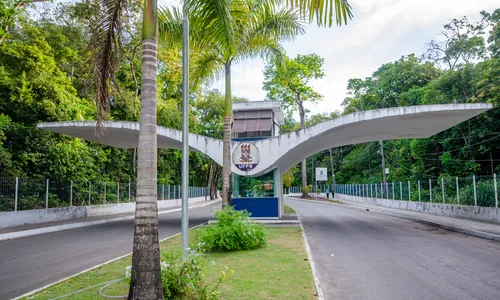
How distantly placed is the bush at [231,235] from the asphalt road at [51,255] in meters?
2.59

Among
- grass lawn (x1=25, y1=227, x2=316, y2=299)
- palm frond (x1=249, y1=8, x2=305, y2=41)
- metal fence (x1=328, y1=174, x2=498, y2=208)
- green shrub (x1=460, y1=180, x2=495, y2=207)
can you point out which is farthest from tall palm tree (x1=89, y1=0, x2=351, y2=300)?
green shrub (x1=460, y1=180, x2=495, y2=207)

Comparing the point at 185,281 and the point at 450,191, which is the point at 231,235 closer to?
the point at 185,281

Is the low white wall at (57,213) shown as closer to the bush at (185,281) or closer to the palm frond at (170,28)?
the palm frond at (170,28)

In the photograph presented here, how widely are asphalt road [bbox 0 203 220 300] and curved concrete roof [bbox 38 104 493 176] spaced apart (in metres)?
5.26

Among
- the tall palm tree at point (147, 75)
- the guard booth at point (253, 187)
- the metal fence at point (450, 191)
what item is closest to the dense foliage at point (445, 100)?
the metal fence at point (450, 191)

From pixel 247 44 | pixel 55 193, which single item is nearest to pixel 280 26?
pixel 247 44

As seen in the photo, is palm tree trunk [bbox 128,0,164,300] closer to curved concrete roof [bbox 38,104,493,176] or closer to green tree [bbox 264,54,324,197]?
curved concrete roof [bbox 38,104,493,176]

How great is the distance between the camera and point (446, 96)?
2919 cm

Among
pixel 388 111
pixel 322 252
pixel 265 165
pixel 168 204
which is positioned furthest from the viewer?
pixel 168 204

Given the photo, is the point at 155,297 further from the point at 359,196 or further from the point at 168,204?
the point at 359,196

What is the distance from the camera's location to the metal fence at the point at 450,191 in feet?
63.9

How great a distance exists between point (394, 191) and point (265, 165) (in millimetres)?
18499

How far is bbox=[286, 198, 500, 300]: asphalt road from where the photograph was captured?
23.2ft

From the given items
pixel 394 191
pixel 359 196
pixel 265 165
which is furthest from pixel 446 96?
pixel 359 196
